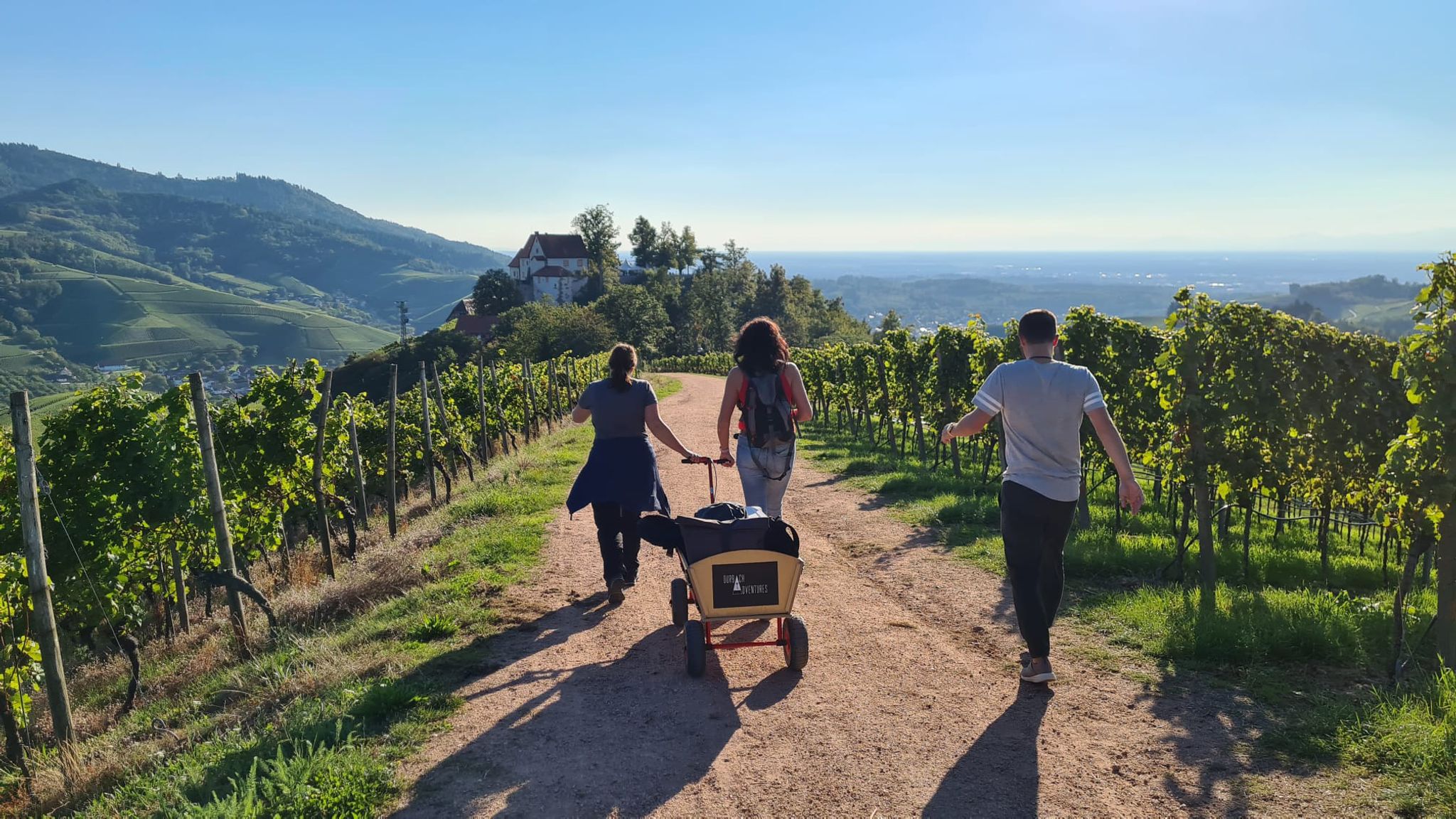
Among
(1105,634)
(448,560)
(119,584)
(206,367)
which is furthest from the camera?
(206,367)

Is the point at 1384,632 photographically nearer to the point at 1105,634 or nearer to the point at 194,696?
the point at 1105,634

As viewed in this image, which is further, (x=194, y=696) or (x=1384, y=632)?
(x=194, y=696)

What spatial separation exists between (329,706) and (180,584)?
6.26 meters

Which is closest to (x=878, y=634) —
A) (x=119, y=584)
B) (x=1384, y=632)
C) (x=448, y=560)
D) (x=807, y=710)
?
(x=807, y=710)

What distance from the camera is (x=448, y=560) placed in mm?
8180

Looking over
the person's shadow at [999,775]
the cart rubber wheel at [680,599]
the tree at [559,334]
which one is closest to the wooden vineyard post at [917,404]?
the cart rubber wheel at [680,599]

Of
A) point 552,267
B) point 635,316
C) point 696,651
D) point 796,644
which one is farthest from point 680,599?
point 552,267

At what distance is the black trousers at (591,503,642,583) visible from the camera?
6602 mm

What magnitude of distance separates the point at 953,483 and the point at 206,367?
18351cm

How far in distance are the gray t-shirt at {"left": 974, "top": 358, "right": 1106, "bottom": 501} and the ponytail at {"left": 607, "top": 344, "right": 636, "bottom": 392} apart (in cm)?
279

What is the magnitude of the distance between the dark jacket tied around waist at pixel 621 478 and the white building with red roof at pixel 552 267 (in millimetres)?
100420

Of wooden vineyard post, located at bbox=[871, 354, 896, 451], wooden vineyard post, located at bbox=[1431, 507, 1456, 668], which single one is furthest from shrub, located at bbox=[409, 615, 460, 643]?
wooden vineyard post, located at bbox=[871, 354, 896, 451]

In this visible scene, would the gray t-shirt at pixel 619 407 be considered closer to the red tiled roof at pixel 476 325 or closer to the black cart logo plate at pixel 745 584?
the black cart logo plate at pixel 745 584

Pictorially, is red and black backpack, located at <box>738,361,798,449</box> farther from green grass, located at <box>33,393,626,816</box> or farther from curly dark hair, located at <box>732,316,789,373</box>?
green grass, located at <box>33,393,626,816</box>
